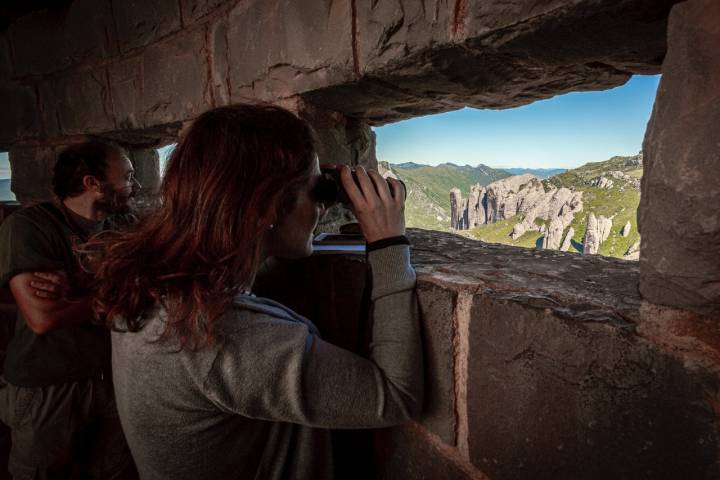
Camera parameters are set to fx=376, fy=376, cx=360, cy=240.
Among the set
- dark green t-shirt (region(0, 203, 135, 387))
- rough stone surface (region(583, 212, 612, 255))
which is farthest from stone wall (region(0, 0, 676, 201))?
rough stone surface (region(583, 212, 612, 255))

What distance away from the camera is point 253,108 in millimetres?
857

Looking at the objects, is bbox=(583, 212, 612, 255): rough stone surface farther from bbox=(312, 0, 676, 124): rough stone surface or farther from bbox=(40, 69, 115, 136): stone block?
bbox=(40, 69, 115, 136): stone block

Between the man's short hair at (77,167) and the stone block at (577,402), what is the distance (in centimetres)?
175

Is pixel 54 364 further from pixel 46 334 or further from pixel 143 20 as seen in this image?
pixel 143 20

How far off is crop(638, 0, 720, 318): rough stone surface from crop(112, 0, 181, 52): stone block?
188cm

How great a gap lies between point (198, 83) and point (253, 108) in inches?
40.0

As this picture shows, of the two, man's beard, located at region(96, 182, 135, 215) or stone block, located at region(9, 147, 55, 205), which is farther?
stone block, located at region(9, 147, 55, 205)

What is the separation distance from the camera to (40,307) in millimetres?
1361

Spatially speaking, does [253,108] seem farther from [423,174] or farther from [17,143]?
[423,174]

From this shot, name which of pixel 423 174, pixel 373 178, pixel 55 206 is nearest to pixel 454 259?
pixel 373 178

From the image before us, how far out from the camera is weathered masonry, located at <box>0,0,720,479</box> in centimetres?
53

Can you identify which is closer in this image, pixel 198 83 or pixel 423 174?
pixel 198 83

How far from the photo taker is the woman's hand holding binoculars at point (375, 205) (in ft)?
2.85

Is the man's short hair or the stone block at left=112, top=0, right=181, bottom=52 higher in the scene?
the stone block at left=112, top=0, right=181, bottom=52
